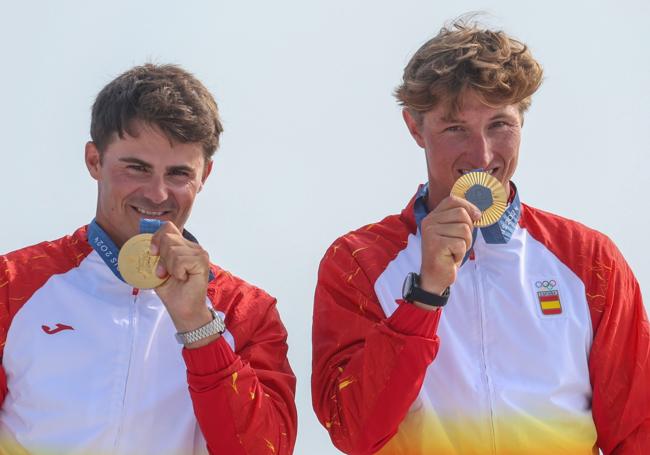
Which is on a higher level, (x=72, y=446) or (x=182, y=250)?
(x=182, y=250)

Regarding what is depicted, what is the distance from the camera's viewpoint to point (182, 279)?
5.64m

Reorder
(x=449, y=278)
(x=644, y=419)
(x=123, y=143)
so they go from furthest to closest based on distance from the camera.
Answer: (x=123, y=143) → (x=644, y=419) → (x=449, y=278)

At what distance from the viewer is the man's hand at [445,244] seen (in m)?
5.43

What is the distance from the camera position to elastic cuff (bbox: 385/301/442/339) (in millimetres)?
5457

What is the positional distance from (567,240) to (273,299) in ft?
5.57

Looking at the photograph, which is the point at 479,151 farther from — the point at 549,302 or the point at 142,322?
the point at 142,322

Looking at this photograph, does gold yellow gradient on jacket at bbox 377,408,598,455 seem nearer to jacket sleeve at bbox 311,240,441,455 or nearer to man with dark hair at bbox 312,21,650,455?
man with dark hair at bbox 312,21,650,455

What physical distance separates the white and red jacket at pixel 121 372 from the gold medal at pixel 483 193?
1.34 meters

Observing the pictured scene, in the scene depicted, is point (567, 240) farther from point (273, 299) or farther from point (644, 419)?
point (273, 299)

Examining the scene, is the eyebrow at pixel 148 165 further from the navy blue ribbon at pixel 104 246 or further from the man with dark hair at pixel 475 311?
the man with dark hair at pixel 475 311

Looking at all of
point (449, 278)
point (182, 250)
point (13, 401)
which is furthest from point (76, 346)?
point (449, 278)

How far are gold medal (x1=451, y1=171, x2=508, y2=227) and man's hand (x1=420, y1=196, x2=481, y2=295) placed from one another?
1.02 ft

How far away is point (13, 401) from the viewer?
591cm

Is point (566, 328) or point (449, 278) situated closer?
point (449, 278)
